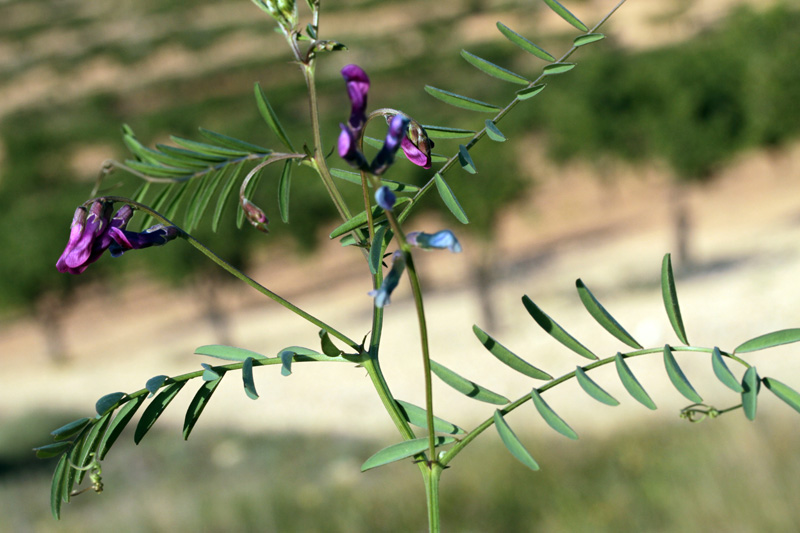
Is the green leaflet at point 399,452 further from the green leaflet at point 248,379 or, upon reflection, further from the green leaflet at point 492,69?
the green leaflet at point 492,69

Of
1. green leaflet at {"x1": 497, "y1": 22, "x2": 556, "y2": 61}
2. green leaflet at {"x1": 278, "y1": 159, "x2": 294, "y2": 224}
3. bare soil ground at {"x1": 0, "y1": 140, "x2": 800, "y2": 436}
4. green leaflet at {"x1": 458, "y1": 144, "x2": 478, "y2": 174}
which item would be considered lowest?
green leaflet at {"x1": 458, "y1": 144, "x2": 478, "y2": 174}

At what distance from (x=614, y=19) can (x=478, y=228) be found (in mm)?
16592

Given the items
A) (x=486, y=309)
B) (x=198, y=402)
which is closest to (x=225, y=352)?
(x=198, y=402)

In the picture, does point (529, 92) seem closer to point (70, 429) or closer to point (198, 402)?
point (198, 402)

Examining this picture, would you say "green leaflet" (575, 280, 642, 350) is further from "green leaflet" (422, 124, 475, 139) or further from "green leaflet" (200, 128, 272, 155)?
"green leaflet" (200, 128, 272, 155)

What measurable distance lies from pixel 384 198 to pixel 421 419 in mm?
335

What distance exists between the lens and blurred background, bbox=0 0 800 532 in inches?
176

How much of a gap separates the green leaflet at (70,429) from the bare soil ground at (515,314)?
15.3 feet

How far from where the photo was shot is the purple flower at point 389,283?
0.51 meters

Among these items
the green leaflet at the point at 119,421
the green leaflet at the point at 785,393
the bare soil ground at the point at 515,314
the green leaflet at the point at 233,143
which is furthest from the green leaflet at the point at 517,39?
the bare soil ground at the point at 515,314

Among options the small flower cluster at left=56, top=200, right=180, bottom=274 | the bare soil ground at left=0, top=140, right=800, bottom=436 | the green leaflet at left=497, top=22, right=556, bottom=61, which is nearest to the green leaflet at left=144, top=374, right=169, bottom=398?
the small flower cluster at left=56, top=200, right=180, bottom=274

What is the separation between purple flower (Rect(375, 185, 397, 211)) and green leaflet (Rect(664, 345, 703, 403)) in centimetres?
32

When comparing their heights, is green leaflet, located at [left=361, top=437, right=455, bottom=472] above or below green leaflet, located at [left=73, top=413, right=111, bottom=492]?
below

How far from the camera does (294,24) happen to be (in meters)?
0.67
